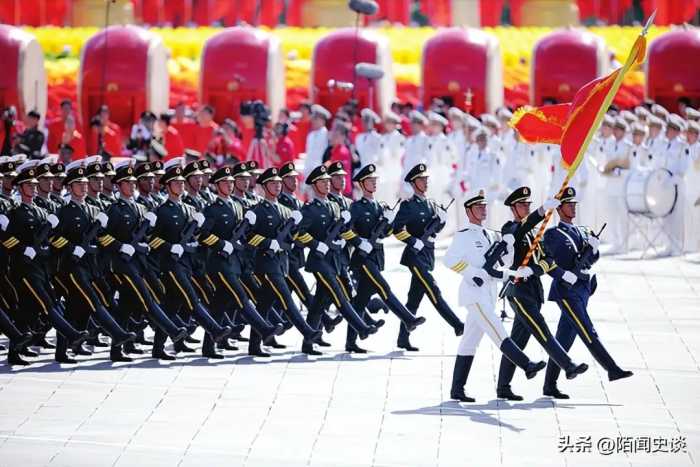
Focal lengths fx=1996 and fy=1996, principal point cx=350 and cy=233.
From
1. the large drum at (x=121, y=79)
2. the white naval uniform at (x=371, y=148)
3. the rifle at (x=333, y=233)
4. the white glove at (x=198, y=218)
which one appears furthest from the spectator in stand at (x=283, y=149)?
the white glove at (x=198, y=218)

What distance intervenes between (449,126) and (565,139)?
54.7 feet

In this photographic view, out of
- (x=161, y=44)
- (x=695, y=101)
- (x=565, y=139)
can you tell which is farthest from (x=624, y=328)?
(x=161, y=44)

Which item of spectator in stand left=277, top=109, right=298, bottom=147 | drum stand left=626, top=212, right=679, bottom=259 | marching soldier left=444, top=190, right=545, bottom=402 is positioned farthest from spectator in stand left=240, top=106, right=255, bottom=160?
marching soldier left=444, top=190, right=545, bottom=402

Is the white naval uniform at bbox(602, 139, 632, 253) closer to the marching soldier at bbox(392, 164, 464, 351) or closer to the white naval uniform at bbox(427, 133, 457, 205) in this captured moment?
the white naval uniform at bbox(427, 133, 457, 205)

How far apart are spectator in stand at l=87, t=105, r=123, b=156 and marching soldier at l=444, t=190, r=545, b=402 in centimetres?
1325

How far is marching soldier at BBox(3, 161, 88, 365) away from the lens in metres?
17.2

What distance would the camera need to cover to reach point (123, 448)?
13727 mm

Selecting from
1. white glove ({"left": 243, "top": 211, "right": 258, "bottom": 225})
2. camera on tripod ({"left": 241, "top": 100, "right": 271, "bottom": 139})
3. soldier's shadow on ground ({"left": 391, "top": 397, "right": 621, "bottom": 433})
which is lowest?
soldier's shadow on ground ({"left": 391, "top": 397, "right": 621, "bottom": 433})

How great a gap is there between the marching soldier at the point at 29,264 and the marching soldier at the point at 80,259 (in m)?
0.11

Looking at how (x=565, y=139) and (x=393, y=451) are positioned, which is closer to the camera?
(x=393, y=451)

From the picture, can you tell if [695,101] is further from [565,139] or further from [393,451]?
[393,451]

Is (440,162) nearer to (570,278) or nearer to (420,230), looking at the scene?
(420,230)

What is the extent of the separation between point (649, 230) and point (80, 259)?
38.5ft

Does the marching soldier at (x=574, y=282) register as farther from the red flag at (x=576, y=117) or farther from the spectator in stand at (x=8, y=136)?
the spectator in stand at (x=8, y=136)
